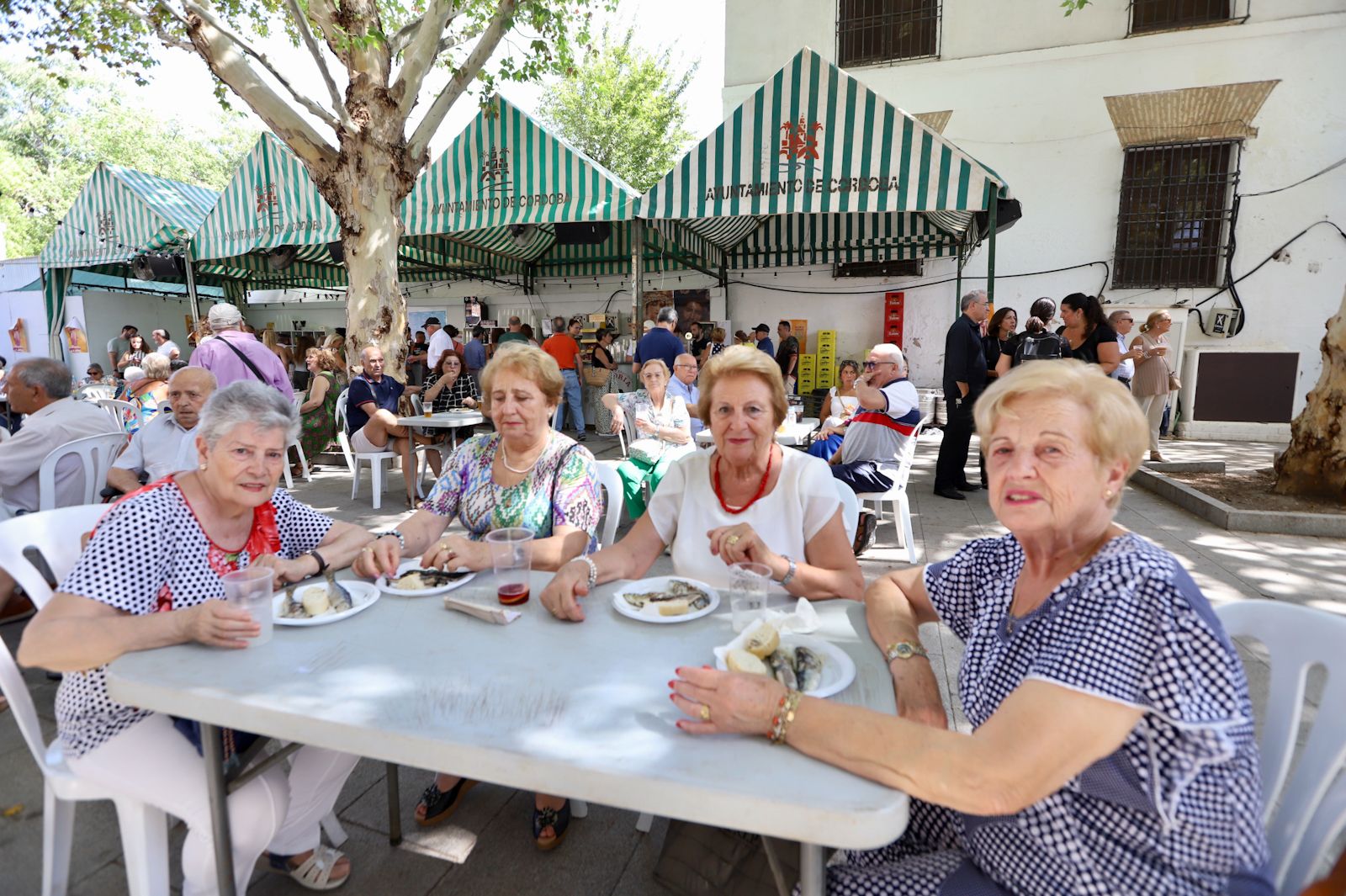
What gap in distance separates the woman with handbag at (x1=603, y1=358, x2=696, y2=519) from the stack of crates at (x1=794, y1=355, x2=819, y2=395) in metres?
6.70


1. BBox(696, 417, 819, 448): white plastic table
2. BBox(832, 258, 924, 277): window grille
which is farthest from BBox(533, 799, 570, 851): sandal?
BBox(832, 258, 924, 277): window grille

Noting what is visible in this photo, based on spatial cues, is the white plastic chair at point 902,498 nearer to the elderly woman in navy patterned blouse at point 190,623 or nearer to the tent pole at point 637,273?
the tent pole at point 637,273

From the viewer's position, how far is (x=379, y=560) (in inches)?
68.8

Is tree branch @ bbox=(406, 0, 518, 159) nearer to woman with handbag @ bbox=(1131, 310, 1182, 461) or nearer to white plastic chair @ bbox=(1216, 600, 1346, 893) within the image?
white plastic chair @ bbox=(1216, 600, 1346, 893)

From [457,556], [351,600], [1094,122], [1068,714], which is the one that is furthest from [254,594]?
Result: [1094,122]

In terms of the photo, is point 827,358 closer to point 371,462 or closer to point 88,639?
point 371,462

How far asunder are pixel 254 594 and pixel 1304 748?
1976mm

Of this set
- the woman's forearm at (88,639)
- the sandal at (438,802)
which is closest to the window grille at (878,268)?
the sandal at (438,802)

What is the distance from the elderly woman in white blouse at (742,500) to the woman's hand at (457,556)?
0.30 meters

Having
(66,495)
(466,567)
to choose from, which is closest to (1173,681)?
(466,567)

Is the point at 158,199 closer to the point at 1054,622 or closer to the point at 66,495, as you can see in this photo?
the point at 66,495

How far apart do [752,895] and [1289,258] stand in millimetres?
11942

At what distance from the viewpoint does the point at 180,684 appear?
1.16 m

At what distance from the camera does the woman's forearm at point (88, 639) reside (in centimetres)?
124
